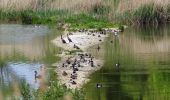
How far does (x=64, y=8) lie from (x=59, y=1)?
3.76 feet

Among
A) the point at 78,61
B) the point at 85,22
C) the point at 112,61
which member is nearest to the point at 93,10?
the point at 85,22

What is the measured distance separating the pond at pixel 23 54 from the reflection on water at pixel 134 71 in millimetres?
2465

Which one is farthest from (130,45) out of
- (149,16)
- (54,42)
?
(149,16)

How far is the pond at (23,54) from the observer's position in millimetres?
24906

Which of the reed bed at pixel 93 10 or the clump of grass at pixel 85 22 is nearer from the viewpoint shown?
the clump of grass at pixel 85 22

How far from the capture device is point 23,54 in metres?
35.7

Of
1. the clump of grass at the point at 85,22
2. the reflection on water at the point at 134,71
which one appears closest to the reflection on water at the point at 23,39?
the clump of grass at the point at 85,22

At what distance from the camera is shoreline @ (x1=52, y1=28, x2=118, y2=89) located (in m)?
25.8

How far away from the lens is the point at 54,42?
41.2 m

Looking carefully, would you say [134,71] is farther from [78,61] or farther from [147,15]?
[147,15]

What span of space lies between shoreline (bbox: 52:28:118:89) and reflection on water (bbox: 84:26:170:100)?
19.0 inches

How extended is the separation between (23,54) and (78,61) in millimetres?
6017

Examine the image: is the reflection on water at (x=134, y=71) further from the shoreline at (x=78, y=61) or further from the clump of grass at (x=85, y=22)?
the clump of grass at (x=85, y=22)

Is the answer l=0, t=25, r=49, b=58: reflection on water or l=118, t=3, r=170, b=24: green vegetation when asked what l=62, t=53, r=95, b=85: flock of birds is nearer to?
l=0, t=25, r=49, b=58: reflection on water
